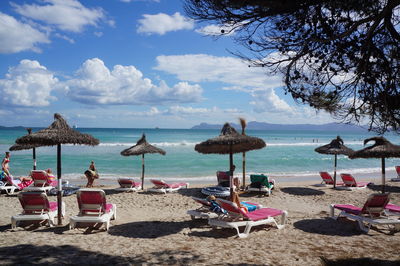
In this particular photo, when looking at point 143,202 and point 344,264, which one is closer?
point 344,264

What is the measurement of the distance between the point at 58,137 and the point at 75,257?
10.3ft

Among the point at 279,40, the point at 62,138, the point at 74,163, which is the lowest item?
the point at 74,163

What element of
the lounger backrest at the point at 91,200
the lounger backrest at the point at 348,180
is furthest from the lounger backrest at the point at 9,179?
the lounger backrest at the point at 348,180

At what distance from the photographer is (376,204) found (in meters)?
7.29

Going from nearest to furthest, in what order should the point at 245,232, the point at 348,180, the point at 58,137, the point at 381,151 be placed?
the point at 245,232 → the point at 58,137 → the point at 381,151 → the point at 348,180

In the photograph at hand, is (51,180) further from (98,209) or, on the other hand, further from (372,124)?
(372,124)

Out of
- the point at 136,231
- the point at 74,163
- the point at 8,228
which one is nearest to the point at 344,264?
the point at 136,231

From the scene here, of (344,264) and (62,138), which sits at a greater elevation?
(62,138)

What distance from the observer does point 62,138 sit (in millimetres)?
7191

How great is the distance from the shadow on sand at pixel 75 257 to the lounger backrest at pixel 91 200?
1608mm

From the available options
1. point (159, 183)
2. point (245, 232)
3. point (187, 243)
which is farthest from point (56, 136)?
point (159, 183)

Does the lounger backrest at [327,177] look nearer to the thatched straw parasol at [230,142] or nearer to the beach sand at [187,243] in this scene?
the beach sand at [187,243]

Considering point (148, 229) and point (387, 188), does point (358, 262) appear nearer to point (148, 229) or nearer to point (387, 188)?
point (148, 229)

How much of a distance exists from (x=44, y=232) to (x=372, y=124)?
6.66m
